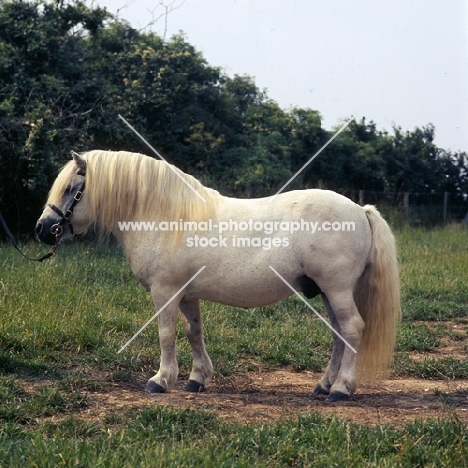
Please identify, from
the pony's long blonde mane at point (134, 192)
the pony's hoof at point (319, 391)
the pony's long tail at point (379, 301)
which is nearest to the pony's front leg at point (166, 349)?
the pony's long blonde mane at point (134, 192)

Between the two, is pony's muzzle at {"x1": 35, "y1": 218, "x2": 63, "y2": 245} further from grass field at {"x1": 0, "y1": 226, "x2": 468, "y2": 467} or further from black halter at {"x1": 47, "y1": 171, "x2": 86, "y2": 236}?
grass field at {"x1": 0, "y1": 226, "x2": 468, "y2": 467}

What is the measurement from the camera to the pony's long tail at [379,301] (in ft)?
16.3

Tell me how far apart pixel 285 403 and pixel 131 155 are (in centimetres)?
208

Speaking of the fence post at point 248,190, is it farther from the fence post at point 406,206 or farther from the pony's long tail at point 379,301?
the pony's long tail at point 379,301

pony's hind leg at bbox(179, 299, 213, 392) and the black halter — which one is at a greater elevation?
the black halter

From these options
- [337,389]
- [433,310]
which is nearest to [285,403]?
[337,389]

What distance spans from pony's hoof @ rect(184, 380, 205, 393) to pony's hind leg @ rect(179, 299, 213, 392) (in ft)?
0.05

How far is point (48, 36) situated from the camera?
12.5 m

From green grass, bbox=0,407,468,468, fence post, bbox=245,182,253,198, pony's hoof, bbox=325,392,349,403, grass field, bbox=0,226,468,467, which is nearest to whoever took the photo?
green grass, bbox=0,407,468,468

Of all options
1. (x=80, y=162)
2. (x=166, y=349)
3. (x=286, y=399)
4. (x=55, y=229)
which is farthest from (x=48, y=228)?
(x=286, y=399)

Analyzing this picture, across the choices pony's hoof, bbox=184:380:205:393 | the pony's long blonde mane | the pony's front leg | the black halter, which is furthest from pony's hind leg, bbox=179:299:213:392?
the black halter

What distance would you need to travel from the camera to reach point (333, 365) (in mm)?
5078

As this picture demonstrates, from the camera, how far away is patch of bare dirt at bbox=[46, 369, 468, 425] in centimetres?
417

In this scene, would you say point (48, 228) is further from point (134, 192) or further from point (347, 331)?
point (347, 331)
